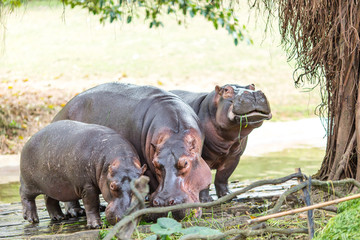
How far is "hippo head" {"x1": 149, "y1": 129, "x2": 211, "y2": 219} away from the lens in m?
4.01

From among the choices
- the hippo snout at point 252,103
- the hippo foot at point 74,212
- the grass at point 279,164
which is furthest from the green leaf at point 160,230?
the grass at point 279,164

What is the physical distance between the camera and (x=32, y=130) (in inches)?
397

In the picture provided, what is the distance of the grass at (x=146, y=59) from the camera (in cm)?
1556

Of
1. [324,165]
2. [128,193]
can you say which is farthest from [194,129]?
[324,165]

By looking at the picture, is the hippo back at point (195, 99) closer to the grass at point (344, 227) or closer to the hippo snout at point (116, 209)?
the hippo snout at point (116, 209)

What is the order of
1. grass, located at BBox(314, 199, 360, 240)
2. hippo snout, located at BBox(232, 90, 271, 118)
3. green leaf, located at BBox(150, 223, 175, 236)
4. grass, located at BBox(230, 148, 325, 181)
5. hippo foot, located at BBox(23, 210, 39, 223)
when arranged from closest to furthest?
green leaf, located at BBox(150, 223, 175, 236) < grass, located at BBox(314, 199, 360, 240) < hippo snout, located at BBox(232, 90, 271, 118) < hippo foot, located at BBox(23, 210, 39, 223) < grass, located at BBox(230, 148, 325, 181)

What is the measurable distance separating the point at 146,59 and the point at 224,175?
1305cm

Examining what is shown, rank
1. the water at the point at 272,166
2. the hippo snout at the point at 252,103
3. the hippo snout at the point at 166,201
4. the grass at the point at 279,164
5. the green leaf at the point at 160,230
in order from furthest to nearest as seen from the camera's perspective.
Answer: the grass at the point at 279,164 → the water at the point at 272,166 → the hippo snout at the point at 252,103 → the hippo snout at the point at 166,201 → the green leaf at the point at 160,230

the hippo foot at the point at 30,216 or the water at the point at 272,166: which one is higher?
the hippo foot at the point at 30,216

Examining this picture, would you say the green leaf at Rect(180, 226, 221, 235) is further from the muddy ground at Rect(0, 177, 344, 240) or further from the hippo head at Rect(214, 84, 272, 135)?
the hippo head at Rect(214, 84, 272, 135)

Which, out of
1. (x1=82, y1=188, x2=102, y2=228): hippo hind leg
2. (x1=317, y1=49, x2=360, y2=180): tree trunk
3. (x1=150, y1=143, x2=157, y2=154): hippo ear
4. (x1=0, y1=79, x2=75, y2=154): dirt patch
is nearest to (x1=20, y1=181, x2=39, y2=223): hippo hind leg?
(x1=82, y1=188, x2=102, y2=228): hippo hind leg

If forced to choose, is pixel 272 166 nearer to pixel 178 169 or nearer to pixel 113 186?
pixel 178 169

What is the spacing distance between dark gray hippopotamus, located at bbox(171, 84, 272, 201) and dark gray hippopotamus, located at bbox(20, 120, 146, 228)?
1002 mm

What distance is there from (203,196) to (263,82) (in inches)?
454
